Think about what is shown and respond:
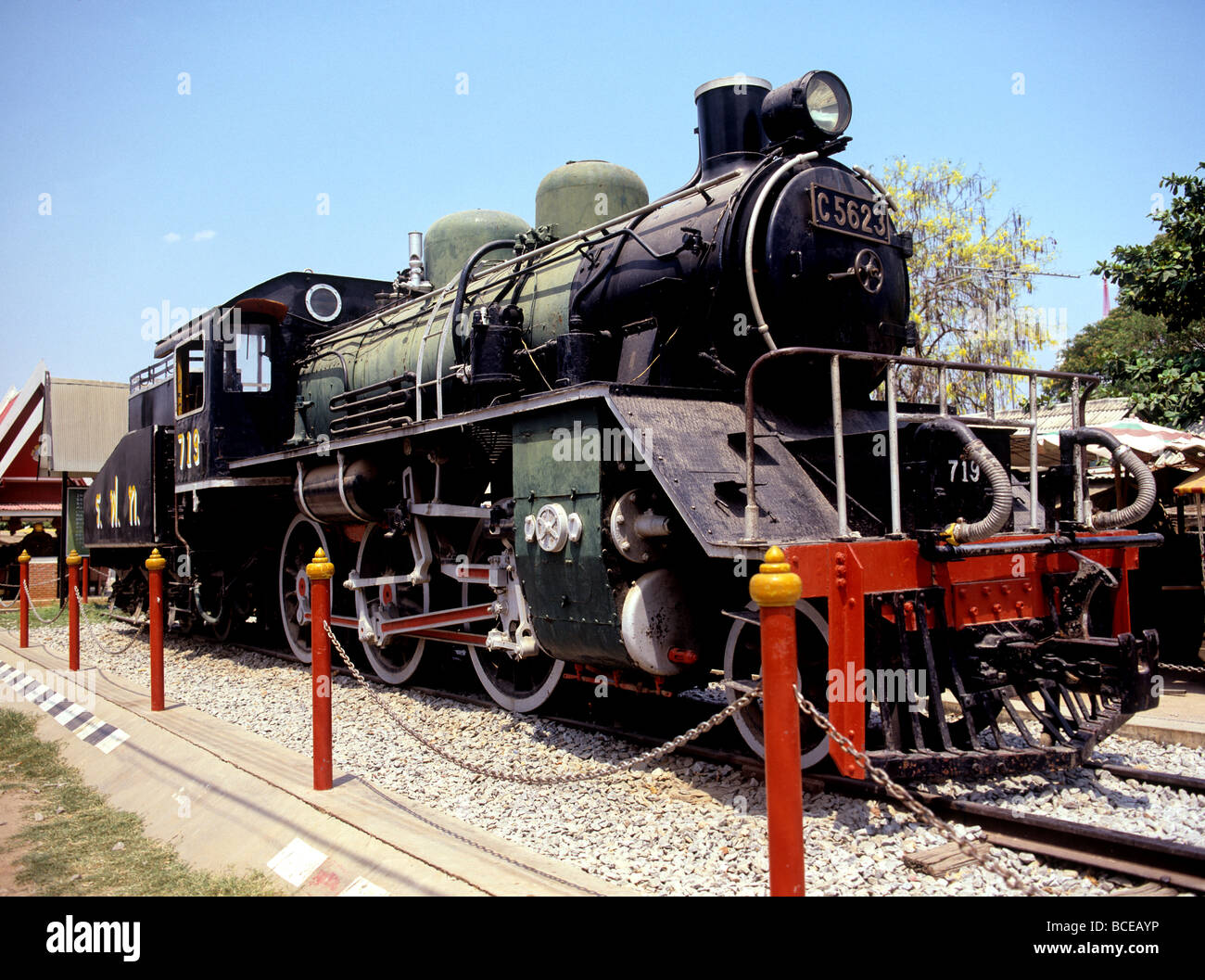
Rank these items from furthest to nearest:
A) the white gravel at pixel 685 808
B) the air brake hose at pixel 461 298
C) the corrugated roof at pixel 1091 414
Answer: the corrugated roof at pixel 1091 414
the air brake hose at pixel 461 298
the white gravel at pixel 685 808

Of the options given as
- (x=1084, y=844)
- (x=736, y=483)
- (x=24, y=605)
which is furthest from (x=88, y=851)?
(x=24, y=605)

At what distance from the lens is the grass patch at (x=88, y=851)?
3559mm

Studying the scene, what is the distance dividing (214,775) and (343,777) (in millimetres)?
716

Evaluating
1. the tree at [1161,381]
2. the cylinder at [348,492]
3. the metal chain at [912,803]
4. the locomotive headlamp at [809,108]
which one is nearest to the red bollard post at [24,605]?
the cylinder at [348,492]

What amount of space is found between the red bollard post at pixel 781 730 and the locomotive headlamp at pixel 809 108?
353cm

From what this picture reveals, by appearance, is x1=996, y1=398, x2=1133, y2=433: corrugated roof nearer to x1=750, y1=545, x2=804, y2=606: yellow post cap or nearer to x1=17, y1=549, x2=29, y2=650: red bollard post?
x1=750, y1=545, x2=804, y2=606: yellow post cap

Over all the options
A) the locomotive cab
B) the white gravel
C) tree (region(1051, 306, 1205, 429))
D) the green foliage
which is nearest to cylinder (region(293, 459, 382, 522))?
the white gravel

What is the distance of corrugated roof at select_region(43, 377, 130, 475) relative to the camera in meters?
18.6

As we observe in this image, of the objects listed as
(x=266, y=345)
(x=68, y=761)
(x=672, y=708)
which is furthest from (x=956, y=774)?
(x=266, y=345)

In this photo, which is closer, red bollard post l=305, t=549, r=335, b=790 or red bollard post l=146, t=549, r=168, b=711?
red bollard post l=305, t=549, r=335, b=790

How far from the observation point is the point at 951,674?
400cm

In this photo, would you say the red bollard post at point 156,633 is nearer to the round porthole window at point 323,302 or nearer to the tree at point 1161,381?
the round porthole window at point 323,302

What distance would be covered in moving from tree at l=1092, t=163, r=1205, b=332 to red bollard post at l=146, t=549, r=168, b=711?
29.9 feet
